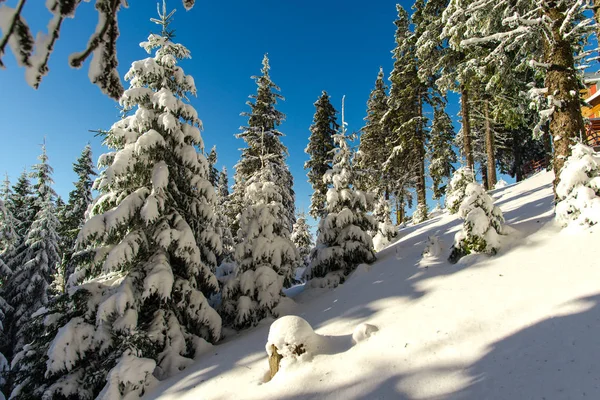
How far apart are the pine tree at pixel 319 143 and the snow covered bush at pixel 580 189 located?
1857 centimetres

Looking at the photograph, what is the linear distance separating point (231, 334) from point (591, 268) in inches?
389

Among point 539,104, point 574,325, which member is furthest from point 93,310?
point 539,104

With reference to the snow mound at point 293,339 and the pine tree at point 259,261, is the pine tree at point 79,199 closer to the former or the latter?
the pine tree at point 259,261

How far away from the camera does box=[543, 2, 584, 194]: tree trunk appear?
8.27 metres

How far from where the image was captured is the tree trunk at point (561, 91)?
8266mm

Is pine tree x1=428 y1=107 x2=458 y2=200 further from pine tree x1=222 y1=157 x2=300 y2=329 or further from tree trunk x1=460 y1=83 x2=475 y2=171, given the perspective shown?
pine tree x1=222 y1=157 x2=300 y2=329

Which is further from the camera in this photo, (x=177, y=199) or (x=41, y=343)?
(x=177, y=199)

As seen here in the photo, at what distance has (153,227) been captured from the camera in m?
9.91

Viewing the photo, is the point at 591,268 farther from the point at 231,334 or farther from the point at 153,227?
the point at 153,227

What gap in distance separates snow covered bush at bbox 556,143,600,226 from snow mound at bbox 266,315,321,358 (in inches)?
260

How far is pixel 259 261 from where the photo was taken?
1194 centimetres

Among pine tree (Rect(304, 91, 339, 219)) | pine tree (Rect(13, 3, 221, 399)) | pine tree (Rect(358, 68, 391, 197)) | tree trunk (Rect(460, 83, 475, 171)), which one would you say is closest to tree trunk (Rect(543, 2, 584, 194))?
tree trunk (Rect(460, 83, 475, 171))

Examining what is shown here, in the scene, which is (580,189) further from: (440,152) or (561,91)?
(440,152)

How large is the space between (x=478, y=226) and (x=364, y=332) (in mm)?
4349
